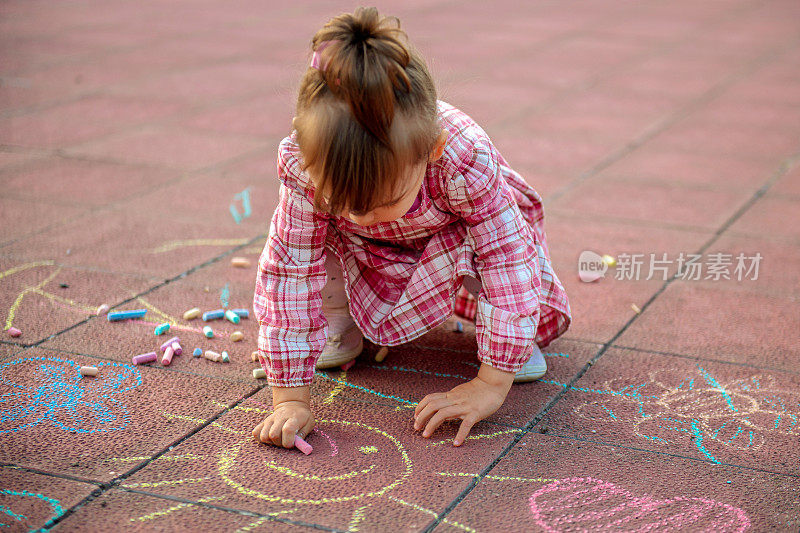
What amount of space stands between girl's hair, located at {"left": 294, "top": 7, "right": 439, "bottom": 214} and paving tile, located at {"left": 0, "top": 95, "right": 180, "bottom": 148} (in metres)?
3.17

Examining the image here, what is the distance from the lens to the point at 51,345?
98.3 inches

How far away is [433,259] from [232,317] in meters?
0.74

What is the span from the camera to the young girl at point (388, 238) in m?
1.75

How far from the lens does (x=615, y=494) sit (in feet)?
6.21

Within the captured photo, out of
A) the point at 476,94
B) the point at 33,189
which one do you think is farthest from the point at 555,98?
the point at 33,189

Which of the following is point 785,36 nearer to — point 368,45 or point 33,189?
point 33,189

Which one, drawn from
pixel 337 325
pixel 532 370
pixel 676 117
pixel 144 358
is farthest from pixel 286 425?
pixel 676 117

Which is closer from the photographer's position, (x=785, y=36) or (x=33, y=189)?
(x=33, y=189)

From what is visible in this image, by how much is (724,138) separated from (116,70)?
13.2 ft

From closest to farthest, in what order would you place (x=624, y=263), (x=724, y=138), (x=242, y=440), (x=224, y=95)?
1. (x=242, y=440)
2. (x=624, y=263)
3. (x=724, y=138)
4. (x=224, y=95)

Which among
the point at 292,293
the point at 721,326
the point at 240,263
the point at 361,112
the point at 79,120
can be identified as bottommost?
the point at 721,326

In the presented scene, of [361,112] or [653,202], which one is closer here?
[361,112]

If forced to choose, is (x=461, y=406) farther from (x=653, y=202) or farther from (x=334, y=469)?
(x=653, y=202)

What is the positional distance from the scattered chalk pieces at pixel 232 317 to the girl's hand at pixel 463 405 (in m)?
0.77
